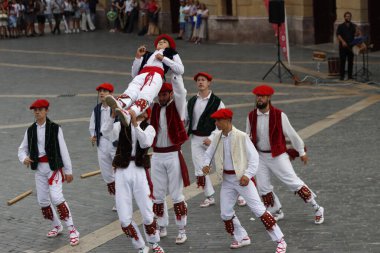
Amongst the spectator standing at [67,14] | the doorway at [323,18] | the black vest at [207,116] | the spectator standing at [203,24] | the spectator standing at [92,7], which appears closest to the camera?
the black vest at [207,116]

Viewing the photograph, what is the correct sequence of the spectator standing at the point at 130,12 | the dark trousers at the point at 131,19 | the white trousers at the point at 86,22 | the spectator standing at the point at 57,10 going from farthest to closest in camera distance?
the white trousers at the point at 86,22 → the spectator standing at the point at 57,10 → the dark trousers at the point at 131,19 → the spectator standing at the point at 130,12

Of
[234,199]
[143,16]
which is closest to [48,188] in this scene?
[234,199]

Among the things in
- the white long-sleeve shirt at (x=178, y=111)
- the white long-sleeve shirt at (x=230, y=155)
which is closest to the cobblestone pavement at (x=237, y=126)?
the white long-sleeve shirt at (x=230, y=155)

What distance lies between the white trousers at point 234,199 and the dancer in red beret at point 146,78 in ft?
4.49

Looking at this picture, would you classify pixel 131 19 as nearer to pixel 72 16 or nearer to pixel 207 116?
pixel 72 16

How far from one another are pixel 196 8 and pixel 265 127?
82.2 ft

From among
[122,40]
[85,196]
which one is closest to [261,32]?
[122,40]

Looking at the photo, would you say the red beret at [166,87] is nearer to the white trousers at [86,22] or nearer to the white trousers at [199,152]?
the white trousers at [199,152]

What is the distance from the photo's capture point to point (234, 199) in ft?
38.4

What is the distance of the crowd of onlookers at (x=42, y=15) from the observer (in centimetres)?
4322

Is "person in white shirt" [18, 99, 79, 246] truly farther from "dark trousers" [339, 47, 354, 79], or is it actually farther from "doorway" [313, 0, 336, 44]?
"doorway" [313, 0, 336, 44]

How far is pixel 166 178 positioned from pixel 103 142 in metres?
1.70

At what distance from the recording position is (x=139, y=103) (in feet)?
37.2

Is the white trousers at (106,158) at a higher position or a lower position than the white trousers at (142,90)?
lower
